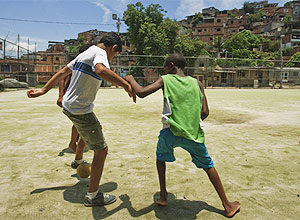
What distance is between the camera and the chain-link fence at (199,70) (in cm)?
2577

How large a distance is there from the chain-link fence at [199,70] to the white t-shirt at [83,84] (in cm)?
2248

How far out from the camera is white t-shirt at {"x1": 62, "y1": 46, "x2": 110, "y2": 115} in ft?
6.99

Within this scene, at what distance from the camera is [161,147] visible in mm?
2141

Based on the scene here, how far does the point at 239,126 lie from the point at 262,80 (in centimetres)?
3721

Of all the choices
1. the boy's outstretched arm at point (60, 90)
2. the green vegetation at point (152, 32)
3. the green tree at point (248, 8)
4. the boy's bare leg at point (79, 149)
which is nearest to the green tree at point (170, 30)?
the green vegetation at point (152, 32)

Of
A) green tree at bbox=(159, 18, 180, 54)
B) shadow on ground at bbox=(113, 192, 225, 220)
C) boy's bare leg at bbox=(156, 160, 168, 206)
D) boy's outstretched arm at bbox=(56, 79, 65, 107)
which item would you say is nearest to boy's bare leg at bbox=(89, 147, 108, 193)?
shadow on ground at bbox=(113, 192, 225, 220)

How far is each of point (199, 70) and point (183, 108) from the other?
36162 millimetres

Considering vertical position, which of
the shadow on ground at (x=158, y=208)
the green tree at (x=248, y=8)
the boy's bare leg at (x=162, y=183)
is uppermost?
the green tree at (x=248, y=8)

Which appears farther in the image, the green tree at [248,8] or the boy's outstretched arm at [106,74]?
the green tree at [248,8]

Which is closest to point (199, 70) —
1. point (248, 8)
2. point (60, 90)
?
point (60, 90)

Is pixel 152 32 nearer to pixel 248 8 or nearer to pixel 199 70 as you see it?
pixel 199 70

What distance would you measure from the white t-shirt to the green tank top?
0.66 m

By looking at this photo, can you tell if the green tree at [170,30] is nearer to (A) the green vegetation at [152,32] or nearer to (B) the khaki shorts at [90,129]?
(A) the green vegetation at [152,32]

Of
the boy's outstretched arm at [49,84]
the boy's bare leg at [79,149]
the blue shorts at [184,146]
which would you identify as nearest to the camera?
the blue shorts at [184,146]
